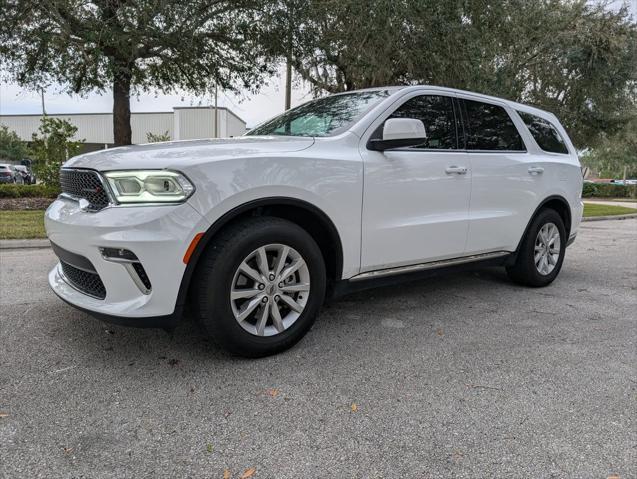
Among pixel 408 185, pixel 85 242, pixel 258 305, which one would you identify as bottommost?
pixel 258 305

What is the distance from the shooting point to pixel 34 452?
6.35ft

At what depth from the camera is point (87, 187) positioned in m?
2.71

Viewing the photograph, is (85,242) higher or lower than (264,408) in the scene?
higher

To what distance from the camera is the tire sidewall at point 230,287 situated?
2594 mm

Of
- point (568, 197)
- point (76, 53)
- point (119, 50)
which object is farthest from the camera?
point (76, 53)

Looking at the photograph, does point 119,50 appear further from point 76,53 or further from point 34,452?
point 34,452

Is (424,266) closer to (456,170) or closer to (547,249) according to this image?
(456,170)

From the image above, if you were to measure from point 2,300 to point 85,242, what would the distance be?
6.62 ft

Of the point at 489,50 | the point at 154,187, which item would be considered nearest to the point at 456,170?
the point at 154,187

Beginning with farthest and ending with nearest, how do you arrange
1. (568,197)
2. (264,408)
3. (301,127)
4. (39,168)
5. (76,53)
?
(39,168), (76,53), (568,197), (301,127), (264,408)

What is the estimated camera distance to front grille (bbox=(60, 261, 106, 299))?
2625mm

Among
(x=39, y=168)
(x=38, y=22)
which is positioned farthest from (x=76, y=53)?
(x=39, y=168)

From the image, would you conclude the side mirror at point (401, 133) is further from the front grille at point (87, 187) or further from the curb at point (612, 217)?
the curb at point (612, 217)

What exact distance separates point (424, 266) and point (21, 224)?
778 centimetres
